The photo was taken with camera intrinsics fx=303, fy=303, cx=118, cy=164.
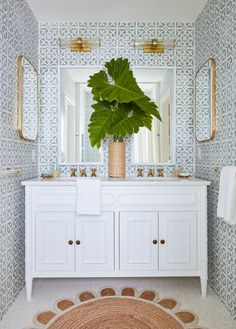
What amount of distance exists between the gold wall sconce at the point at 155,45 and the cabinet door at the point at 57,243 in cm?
170

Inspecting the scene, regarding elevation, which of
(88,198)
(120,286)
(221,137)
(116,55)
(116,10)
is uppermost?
(116,10)

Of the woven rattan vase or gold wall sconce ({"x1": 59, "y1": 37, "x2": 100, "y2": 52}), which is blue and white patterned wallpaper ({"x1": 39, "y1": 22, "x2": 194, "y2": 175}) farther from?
the woven rattan vase

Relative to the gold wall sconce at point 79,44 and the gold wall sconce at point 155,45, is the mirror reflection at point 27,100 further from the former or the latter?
the gold wall sconce at point 155,45

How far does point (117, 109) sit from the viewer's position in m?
2.63

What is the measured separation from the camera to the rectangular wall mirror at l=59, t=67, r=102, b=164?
2.87 m

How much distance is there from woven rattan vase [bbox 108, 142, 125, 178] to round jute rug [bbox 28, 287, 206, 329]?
3.28ft

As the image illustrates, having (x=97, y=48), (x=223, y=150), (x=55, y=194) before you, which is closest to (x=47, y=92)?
(x=97, y=48)

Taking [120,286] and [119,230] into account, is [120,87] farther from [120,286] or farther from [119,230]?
[120,286]

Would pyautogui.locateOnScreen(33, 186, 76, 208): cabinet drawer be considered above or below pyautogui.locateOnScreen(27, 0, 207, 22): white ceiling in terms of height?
below

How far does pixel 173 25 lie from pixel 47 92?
137 cm

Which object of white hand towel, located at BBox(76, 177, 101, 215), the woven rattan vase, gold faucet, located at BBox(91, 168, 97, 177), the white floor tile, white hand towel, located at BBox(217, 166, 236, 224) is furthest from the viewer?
gold faucet, located at BBox(91, 168, 97, 177)

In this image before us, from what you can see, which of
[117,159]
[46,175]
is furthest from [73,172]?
[117,159]

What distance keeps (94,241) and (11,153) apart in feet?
2.95

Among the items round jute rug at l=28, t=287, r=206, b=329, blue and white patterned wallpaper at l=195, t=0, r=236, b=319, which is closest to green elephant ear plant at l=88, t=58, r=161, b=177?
blue and white patterned wallpaper at l=195, t=0, r=236, b=319
